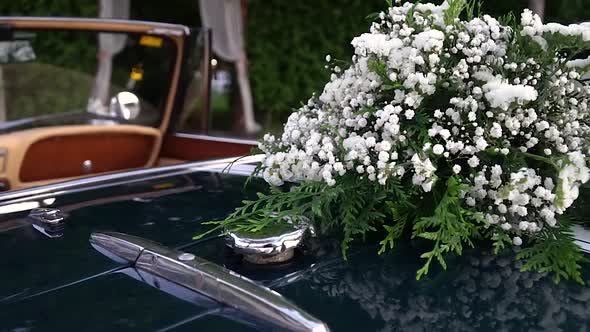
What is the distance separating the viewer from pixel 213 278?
1340 mm

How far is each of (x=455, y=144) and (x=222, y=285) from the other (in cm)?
57

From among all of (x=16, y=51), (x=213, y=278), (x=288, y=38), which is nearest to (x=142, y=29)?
(x=16, y=51)

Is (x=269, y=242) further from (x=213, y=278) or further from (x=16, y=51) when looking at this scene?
(x=16, y=51)

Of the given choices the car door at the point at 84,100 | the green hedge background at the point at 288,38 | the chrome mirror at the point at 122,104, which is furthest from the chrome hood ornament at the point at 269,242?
the green hedge background at the point at 288,38

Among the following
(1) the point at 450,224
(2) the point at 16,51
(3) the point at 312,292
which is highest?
(2) the point at 16,51

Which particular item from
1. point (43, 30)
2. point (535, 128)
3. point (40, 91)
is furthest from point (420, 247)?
point (40, 91)

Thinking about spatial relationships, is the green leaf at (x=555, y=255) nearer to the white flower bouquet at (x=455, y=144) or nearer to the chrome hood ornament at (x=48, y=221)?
the white flower bouquet at (x=455, y=144)

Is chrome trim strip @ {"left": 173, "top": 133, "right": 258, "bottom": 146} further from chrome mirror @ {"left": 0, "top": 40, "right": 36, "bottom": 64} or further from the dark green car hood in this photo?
the dark green car hood

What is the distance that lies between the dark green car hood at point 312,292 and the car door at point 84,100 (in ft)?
4.18

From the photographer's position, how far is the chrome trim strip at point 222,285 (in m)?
1.22

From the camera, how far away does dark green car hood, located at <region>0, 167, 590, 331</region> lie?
4.08 ft

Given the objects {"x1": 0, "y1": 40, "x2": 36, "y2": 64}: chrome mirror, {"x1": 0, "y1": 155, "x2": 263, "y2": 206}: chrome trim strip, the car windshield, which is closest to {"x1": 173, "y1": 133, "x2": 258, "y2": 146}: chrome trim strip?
the car windshield

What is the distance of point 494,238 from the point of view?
5.00 ft

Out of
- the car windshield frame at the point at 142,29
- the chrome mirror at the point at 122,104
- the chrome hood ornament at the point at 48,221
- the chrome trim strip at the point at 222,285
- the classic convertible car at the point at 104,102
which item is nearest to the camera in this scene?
the chrome trim strip at the point at 222,285
